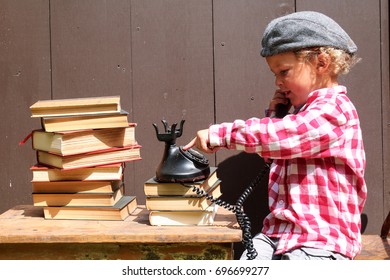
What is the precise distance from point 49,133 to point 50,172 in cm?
15

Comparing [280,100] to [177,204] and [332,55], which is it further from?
[177,204]

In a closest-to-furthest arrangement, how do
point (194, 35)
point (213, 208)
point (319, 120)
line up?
point (319, 120), point (213, 208), point (194, 35)

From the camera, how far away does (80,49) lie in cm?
283

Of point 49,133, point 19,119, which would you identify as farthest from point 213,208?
point 19,119

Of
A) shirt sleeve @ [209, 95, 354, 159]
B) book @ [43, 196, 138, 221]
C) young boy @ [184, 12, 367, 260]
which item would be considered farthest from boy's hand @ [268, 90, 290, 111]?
book @ [43, 196, 138, 221]

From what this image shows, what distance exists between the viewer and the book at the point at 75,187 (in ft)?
7.56

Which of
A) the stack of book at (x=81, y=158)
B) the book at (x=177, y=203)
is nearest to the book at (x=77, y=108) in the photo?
the stack of book at (x=81, y=158)

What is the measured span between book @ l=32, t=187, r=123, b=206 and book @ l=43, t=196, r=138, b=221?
0.02m

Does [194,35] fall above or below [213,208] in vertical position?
above

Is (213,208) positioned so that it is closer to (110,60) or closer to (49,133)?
(49,133)

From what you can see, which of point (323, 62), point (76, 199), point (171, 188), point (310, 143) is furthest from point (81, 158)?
point (323, 62)

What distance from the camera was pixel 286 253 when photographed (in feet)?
6.94

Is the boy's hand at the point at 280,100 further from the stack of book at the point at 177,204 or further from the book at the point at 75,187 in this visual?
the book at the point at 75,187

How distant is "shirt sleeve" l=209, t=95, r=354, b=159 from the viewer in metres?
2.04
